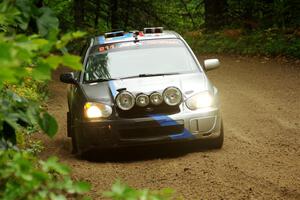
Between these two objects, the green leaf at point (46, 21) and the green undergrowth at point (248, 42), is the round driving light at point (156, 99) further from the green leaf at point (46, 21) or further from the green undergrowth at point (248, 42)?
the green undergrowth at point (248, 42)

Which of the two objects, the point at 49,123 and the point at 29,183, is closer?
the point at 29,183

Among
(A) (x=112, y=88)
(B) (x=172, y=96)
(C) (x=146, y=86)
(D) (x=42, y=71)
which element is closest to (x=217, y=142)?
(B) (x=172, y=96)

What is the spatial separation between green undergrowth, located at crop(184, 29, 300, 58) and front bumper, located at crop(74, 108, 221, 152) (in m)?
12.1

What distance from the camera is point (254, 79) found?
17281 millimetres

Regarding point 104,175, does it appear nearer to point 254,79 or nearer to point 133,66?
point 133,66

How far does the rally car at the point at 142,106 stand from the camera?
322 inches

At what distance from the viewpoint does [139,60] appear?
30.9 feet

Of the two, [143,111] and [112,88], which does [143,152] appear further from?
[112,88]

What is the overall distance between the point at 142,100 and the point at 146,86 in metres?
0.34

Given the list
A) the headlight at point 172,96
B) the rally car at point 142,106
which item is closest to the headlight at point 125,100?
the rally car at point 142,106

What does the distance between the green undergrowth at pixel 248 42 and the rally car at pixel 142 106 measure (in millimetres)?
11744

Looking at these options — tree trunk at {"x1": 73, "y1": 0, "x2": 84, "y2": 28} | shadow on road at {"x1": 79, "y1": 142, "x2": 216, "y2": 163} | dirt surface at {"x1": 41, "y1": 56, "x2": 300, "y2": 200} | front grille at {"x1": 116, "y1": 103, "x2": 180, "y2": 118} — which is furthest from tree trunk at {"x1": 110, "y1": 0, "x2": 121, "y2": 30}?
front grille at {"x1": 116, "y1": 103, "x2": 180, "y2": 118}

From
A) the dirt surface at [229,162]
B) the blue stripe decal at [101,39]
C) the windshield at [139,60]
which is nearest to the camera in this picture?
the dirt surface at [229,162]

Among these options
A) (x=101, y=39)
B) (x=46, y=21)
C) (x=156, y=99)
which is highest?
(x=46, y=21)
